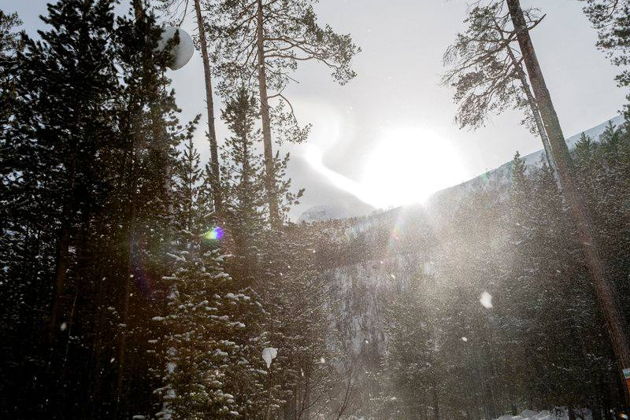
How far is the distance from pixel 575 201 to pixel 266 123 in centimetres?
968

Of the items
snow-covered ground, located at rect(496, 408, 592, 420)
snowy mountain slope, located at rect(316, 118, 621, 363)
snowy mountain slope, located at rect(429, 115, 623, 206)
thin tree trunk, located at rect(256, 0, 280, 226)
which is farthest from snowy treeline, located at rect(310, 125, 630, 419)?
snowy mountain slope, located at rect(429, 115, 623, 206)

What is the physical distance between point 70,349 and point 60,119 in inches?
187

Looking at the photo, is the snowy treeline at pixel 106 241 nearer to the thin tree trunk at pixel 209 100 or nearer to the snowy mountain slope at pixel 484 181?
the thin tree trunk at pixel 209 100

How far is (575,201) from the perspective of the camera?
29.5ft

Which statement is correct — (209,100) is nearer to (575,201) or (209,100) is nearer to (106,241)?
(106,241)

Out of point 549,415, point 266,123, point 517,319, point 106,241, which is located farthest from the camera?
point 549,415

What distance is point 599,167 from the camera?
29016 mm

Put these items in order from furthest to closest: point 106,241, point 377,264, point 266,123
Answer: point 377,264 → point 266,123 → point 106,241

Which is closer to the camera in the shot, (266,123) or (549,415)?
(266,123)

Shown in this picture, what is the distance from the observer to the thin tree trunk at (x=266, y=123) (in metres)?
13.9

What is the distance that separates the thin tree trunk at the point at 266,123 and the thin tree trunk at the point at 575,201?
815cm

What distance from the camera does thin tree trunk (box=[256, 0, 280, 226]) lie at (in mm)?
13906

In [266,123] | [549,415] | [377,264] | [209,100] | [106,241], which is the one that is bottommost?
[549,415]

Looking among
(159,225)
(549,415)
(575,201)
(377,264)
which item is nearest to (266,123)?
(159,225)
